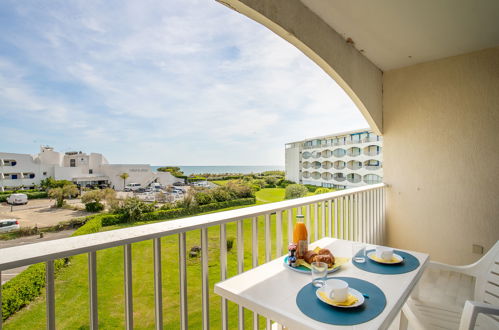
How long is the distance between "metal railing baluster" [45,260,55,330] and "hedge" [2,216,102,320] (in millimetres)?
64

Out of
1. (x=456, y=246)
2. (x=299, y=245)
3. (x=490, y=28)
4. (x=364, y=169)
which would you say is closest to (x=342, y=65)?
(x=490, y=28)

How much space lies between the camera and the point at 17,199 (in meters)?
1.13

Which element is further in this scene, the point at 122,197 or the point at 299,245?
the point at 122,197

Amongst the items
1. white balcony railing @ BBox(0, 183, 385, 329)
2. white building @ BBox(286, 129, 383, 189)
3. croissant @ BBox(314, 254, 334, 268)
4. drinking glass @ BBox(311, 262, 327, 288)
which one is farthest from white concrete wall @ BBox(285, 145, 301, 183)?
drinking glass @ BBox(311, 262, 327, 288)

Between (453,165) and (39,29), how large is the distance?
390cm

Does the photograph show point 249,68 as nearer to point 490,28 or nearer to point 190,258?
point 490,28

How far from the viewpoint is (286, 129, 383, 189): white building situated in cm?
343

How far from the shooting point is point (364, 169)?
364 centimetres

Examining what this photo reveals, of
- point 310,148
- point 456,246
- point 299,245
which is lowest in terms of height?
point 456,246

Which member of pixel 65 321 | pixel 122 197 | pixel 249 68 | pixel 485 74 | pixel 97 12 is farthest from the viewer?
pixel 249 68

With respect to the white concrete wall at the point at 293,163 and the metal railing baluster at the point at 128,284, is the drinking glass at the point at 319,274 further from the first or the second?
the white concrete wall at the point at 293,163

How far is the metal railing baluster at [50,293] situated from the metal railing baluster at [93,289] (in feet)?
0.36

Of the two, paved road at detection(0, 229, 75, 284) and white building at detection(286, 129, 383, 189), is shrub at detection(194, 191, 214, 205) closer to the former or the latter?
paved road at detection(0, 229, 75, 284)

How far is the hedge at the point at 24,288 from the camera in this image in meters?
0.86
